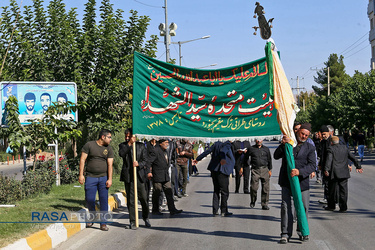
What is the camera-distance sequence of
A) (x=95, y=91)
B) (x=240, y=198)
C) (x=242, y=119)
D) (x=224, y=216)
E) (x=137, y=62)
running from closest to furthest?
(x=242, y=119) → (x=137, y=62) → (x=224, y=216) → (x=240, y=198) → (x=95, y=91)

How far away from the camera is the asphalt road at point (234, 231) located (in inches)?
313

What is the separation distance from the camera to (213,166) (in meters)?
11.0

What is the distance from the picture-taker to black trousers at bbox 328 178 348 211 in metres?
11.1

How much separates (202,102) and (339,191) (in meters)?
3.88

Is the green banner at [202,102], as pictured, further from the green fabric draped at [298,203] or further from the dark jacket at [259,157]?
the dark jacket at [259,157]

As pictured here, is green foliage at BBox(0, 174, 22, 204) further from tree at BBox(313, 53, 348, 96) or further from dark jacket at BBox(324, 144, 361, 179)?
tree at BBox(313, 53, 348, 96)

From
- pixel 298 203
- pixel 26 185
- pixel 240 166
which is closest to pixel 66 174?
pixel 26 185

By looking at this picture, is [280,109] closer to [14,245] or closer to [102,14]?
[14,245]

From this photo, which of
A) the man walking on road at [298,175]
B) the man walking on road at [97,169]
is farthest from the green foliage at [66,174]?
the man walking on road at [298,175]

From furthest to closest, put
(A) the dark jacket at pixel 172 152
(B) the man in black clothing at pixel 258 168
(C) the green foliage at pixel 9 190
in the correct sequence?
(A) the dark jacket at pixel 172 152 < (B) the man in black clothing at pixel 258 168 < (C) the green foliage at pixel 9 190

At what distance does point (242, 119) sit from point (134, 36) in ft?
33.8

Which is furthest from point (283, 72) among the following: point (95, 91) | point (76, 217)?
point (95, 91)

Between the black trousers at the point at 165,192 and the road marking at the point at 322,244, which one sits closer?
the road marking at the point at 322,244

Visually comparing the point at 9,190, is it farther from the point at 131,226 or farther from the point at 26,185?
the point at 131,226
